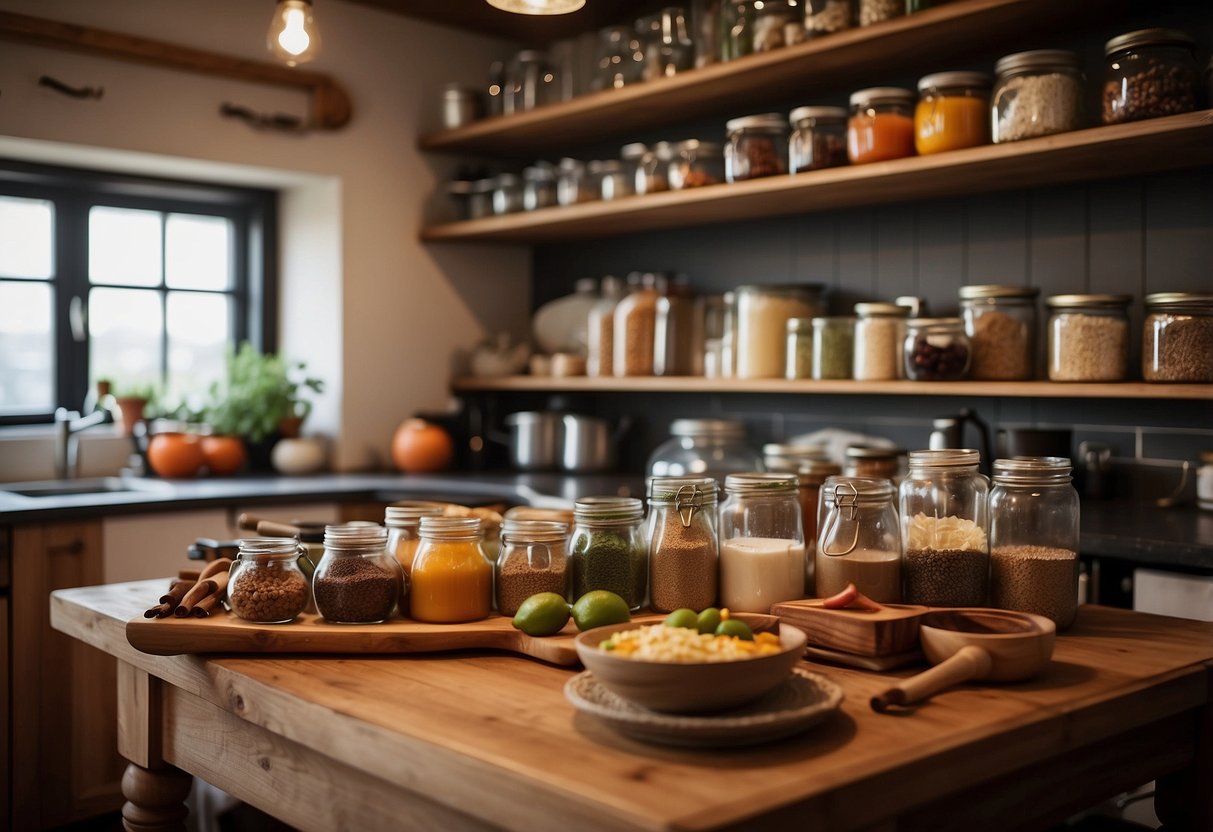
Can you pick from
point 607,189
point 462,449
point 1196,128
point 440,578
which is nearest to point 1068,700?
point 440,578

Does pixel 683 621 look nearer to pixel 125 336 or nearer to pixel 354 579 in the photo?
pixel 354 579

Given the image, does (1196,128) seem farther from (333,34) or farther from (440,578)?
(333,34)

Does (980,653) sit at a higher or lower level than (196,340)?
lower

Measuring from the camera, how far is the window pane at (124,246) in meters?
3.82

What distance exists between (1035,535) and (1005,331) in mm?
1311

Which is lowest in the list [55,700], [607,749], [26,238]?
[55,700]

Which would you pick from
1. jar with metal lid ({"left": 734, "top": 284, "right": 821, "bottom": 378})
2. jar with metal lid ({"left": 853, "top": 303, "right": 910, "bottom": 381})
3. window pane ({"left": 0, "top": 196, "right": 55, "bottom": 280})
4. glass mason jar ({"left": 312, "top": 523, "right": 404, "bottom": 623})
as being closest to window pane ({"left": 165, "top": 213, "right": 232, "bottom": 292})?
window pane ({"left": 0, "top": 196, "right": 55, "bottom": 280})

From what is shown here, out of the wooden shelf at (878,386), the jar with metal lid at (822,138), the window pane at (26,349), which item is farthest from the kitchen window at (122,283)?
the jar with metal lid at (822,138)

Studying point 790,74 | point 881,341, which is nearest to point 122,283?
point 790,74

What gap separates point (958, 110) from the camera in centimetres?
271

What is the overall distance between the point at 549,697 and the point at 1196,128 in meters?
1.83

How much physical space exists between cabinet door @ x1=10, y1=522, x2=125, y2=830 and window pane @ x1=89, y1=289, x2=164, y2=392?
40.8 inches

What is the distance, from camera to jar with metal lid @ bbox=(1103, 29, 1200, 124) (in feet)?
7.75

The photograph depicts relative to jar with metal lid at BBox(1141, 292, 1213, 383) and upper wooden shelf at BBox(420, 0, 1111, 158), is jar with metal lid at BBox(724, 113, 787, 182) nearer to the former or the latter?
upper wooden shelf at BBox(420, 0, 1111, 158)
